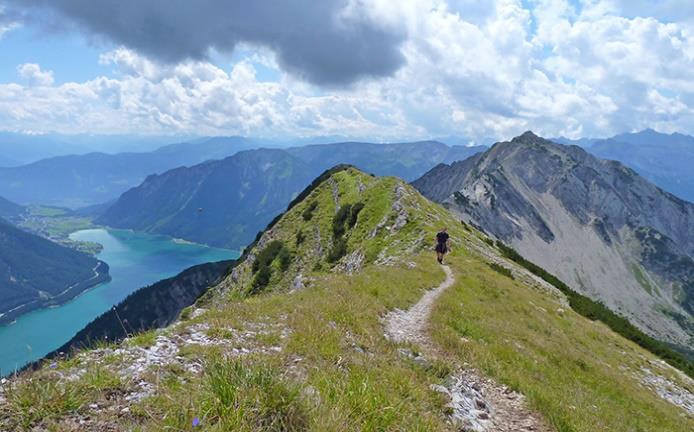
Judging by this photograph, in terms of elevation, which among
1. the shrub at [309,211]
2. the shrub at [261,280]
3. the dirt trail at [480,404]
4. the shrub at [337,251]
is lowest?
the shrub at [261,280]

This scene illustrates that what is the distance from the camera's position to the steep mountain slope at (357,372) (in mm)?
5992

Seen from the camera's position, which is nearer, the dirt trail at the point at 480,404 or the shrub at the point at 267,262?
the dirt trail at the point at 480,404

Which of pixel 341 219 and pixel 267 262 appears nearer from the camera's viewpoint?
pixel 267 262

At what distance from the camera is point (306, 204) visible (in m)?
82.8

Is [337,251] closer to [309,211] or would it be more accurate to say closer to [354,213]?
[354,213]

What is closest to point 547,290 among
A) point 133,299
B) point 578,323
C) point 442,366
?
point 578,323

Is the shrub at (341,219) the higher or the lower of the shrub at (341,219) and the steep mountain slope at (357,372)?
the lower

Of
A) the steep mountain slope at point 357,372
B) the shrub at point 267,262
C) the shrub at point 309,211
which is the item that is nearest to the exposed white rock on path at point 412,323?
the steep mountain slope at point 357,372

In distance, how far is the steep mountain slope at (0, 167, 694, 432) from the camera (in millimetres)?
5992

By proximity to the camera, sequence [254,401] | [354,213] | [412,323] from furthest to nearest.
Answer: [354,213], [412,323], [254,401]

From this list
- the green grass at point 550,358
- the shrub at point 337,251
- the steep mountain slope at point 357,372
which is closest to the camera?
the steep mountain slope at point 357,372

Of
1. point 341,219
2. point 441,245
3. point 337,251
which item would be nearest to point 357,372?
point 441,245

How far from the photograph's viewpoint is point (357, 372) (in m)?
9.09

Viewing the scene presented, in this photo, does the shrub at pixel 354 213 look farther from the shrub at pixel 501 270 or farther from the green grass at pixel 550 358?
the green grass at pixel 550 358
